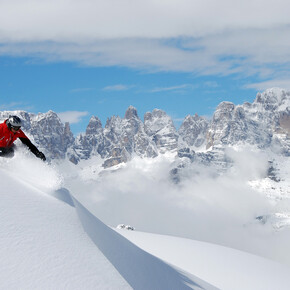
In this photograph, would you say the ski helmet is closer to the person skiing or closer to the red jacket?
the person skiing

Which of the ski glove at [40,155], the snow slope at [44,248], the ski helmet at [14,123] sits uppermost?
the ski helmet at [14,123]

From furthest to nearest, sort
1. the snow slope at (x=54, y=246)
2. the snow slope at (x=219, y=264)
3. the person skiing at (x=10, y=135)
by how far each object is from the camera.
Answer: the snow slope at (x=219, y=264) < the person skiing at (x=10, y=135) < the snow slope at (x=54, y=246)

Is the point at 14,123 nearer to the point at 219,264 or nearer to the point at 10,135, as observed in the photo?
the point at 10,135

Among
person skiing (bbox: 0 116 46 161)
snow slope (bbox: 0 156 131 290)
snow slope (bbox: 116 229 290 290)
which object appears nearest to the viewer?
snow slope (bbox: 0 156 131 290)

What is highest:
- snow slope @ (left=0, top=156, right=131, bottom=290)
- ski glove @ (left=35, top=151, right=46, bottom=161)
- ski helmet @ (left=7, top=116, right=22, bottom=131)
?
ski helmet @ (left=7, top=116, right=22, bottom=131)

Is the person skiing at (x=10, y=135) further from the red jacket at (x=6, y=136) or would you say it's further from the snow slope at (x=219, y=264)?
the snow slope at (x=219, y=264)

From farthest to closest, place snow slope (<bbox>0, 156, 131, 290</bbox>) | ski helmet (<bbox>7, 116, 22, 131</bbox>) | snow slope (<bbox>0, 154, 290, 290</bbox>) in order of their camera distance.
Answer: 1. ski helmet (<bbox>7, 116, 22, 131</bbox>)
2. snow slope (<bbox>0, 154, 290, 290</bbox>)
3. snow slope (<bbox>0, 156, 131, 290</bbox>)

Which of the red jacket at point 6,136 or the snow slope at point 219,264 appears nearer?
the red jacket at point 6,136

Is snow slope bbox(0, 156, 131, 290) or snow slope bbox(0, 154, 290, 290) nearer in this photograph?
snow slope bbox(0, 156, 131, 290)

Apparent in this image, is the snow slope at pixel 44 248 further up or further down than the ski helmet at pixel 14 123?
further down

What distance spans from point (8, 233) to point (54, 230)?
0.95m

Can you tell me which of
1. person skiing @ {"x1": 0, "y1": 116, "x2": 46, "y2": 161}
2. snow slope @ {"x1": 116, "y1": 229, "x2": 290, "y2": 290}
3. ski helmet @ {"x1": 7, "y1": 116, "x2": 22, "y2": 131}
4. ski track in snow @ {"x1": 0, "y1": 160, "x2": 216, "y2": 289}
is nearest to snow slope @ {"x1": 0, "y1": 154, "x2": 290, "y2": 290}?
ski track in snow @ {"x1": 0, "y1": 160, "x2": 216, "y2": 289}

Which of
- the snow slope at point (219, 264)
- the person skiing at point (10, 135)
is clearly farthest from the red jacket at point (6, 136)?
the snow slope at point (219, 264)

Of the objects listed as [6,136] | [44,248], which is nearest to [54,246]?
[44,248]
